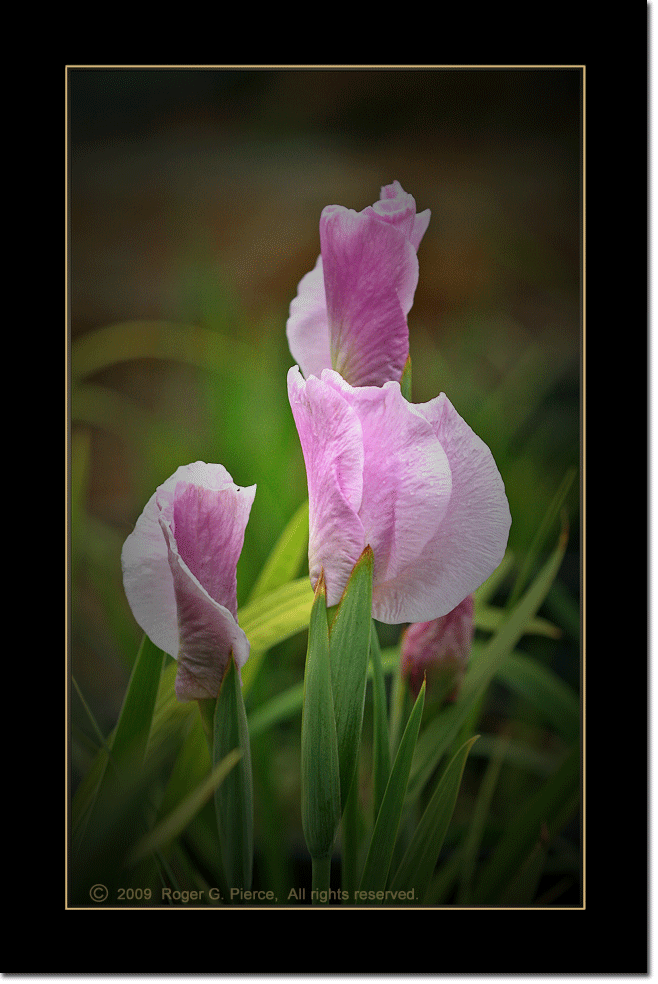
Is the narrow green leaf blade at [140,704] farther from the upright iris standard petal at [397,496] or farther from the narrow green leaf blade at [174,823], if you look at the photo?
the upright iris standard petal at [397,496]

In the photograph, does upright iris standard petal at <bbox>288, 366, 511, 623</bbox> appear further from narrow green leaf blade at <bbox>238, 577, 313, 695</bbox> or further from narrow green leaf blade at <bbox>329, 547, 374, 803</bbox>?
narrow green leaf blade at <bbox>238, 577, 313, 695</bbox>

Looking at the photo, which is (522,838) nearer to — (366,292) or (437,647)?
(437,647)

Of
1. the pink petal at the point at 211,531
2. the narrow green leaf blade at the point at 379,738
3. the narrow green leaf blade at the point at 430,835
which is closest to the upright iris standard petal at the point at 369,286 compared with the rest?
the pink petal at the point at 211,531

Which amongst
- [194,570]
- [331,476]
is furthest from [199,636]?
[331,476]

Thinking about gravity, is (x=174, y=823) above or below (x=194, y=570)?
below
